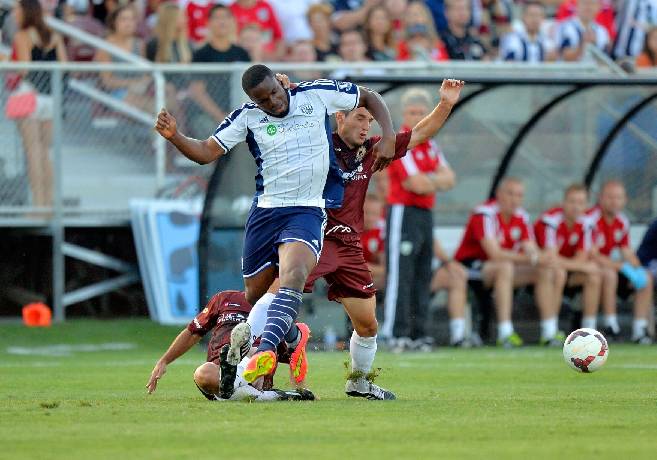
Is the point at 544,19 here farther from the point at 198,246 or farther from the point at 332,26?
the point at 198,246

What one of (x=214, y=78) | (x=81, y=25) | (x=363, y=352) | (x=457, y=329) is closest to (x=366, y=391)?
(x=363, y=352)

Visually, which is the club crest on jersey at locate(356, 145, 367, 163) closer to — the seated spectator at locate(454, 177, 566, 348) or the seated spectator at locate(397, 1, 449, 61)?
the seated spectator at locate(454, 177, 566, 348)

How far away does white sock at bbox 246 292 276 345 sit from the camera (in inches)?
370

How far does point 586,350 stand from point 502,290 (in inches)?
205

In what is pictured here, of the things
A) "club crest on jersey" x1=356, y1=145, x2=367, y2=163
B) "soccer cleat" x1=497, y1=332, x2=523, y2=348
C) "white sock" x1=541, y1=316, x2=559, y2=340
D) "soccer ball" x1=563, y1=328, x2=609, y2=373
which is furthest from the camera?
"white sock" x1=541, y1=316, x2=559, y2=340

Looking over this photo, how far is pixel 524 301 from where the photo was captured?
17.8m

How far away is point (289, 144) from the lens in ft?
31.1

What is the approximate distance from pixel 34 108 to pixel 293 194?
861cm

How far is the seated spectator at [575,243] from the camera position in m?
17.1

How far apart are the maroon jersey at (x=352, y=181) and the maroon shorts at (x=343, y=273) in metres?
0.15

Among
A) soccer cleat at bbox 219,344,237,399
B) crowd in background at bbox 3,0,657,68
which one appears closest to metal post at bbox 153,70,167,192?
crowd in background at bbox 3,0,657,68

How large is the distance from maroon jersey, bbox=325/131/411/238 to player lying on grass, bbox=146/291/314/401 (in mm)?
873

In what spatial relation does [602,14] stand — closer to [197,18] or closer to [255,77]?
[197,18]

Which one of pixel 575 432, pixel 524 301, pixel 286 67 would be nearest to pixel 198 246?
pixel 286 67
